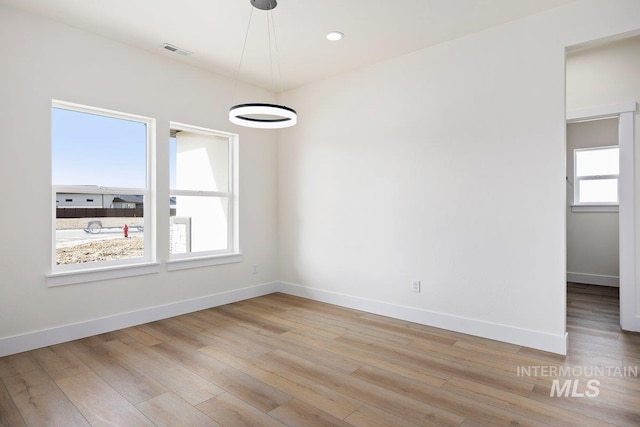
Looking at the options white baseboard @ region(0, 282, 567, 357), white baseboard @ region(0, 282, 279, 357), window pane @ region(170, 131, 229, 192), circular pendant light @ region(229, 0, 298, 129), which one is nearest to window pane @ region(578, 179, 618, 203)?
white baseboard @ region(0, 282, 567, 357)

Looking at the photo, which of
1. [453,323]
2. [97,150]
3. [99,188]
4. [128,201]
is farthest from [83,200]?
[453,323]

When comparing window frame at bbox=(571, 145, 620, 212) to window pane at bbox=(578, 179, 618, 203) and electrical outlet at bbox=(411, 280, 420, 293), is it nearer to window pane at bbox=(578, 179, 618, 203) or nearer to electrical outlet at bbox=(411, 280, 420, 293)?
window pane at bbox=(578, 179, 618, 203)

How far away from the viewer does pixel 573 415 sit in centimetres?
206

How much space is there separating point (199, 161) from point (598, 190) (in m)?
6.22

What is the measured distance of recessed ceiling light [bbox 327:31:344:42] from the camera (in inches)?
134

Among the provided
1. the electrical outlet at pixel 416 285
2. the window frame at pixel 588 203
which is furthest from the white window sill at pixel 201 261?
the window frame at pixel 588 203

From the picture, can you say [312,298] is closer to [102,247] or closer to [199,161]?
[199,161]

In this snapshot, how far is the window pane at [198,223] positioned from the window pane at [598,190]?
227 inches

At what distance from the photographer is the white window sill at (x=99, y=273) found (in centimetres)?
321

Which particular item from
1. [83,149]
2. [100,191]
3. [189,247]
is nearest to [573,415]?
[189,247]

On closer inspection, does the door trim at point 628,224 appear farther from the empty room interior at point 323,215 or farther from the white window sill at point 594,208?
the white window sill at point 594,208

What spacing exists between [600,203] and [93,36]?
7252 millimetres

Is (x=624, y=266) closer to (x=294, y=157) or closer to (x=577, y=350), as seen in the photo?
(x=577, y=350)

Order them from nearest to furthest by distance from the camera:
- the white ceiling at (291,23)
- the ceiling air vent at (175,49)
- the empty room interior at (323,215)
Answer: the empty room interior at (323,215) → the white ceiling at (291,23) → the ceiling air vent at (175,49)
